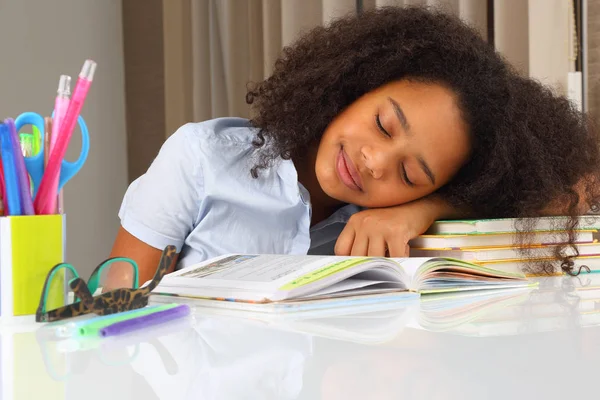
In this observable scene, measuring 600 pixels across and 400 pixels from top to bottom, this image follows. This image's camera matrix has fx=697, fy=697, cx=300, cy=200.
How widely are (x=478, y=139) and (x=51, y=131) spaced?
738 mm

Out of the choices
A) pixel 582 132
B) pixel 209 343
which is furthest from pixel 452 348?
pixel 582 132

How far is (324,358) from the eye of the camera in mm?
426

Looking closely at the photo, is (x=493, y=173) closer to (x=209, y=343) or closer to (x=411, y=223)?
(x=411, y=223)

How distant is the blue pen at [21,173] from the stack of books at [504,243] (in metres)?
0.57

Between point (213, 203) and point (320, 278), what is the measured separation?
46cm

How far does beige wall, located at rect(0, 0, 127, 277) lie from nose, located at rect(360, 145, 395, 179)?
1.72m

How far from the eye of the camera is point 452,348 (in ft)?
1.50

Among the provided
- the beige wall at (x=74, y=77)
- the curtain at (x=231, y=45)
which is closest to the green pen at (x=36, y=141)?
the curtain at (x=231, y=45)

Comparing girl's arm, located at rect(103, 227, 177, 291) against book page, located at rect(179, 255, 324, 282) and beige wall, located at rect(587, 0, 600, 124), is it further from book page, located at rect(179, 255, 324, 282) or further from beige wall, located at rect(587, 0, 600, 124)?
beige wall, located at rect(587, 0, 600, 124)

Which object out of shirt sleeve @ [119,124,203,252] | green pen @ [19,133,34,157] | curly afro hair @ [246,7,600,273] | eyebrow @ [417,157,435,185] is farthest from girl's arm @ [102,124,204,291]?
green pen @ [19,133,34,157]

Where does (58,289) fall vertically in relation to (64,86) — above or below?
below

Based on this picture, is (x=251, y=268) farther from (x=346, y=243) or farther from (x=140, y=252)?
(x=140, y=252)

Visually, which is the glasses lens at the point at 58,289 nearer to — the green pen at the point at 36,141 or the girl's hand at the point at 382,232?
the green pen at the point at 36,141

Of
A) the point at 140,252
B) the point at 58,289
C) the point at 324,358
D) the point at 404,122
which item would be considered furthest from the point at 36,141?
the point at 404,122
